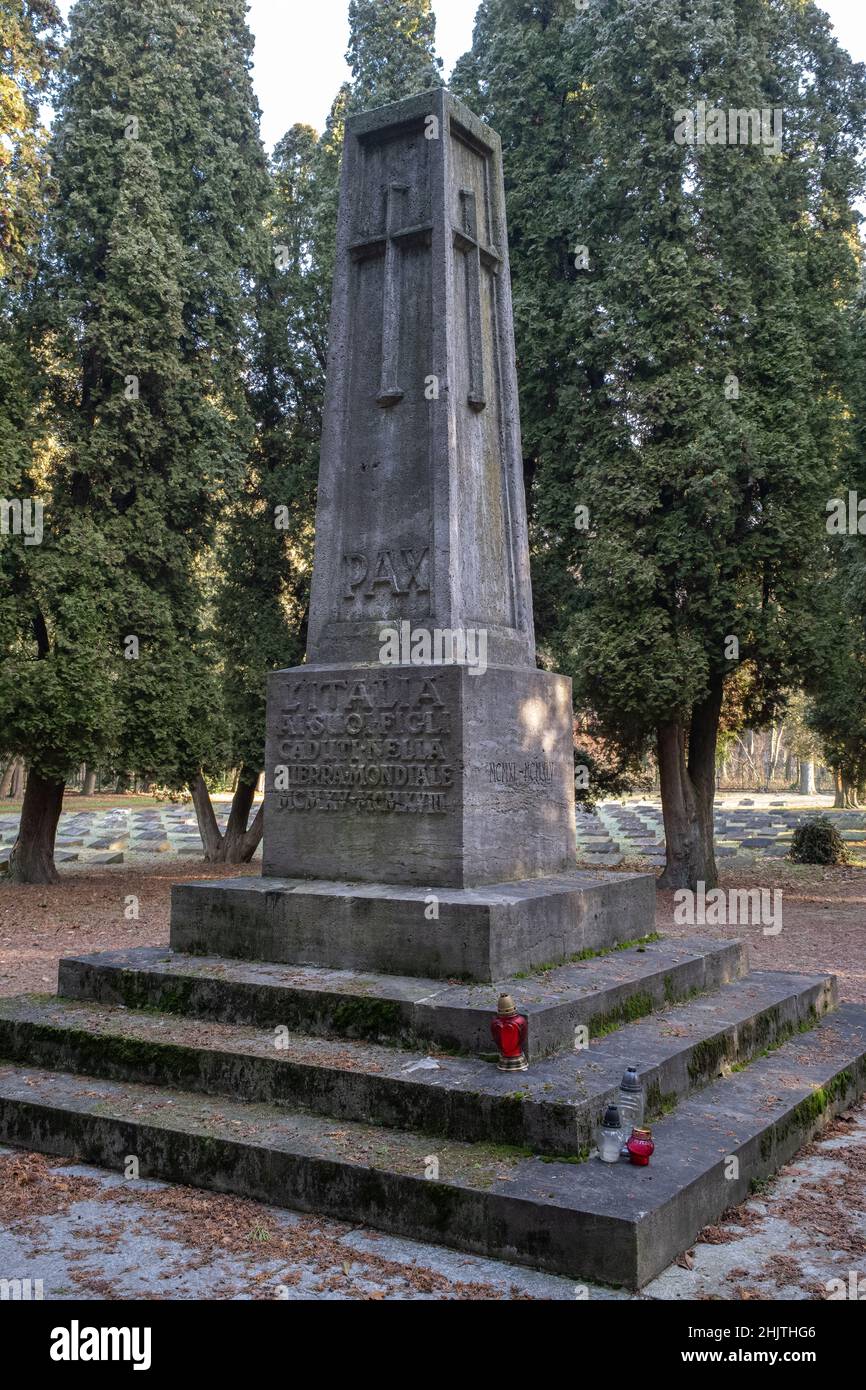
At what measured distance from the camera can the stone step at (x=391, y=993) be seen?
517 centimetres

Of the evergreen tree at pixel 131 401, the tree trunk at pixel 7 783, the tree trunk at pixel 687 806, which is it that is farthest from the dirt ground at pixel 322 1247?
the tree trunk at pixel 7 783

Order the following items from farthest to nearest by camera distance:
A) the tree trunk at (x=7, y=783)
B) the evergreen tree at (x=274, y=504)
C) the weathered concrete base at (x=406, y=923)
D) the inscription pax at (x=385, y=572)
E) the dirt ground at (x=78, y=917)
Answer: the tree trunk at (x=7, y=783) → the evergreen tree at (x=274, y=504) → the dirt ground at (x=78, y=917) → the inscription pax at (x=385, y=572) → the weathered concrete base at (x=406, y=923)

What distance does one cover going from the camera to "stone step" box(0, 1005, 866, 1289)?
12.8ft

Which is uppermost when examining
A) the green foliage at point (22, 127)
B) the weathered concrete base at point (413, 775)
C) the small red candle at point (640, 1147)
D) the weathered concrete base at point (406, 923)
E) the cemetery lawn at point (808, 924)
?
the green foliage at point (22, 127)

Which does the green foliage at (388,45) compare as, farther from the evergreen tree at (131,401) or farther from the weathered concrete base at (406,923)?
the weathered concrete base at (406,923)

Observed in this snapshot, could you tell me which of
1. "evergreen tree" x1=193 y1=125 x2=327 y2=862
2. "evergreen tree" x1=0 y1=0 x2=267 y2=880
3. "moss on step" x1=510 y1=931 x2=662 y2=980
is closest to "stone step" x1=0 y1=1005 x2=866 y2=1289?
"moss on step" x1=510 y1=931 x2=662 y2=980

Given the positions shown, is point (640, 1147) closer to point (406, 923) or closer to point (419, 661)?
point (406, 923)

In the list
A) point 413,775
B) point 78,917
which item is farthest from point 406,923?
point 78,917

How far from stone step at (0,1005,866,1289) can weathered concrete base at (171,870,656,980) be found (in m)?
1.09

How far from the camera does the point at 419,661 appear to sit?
666 centimetres

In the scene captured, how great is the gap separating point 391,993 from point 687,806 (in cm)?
1215

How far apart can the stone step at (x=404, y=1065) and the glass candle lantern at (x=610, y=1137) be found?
66 mm

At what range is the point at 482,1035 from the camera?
16.5 ft

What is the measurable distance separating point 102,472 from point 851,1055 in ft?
42.1
